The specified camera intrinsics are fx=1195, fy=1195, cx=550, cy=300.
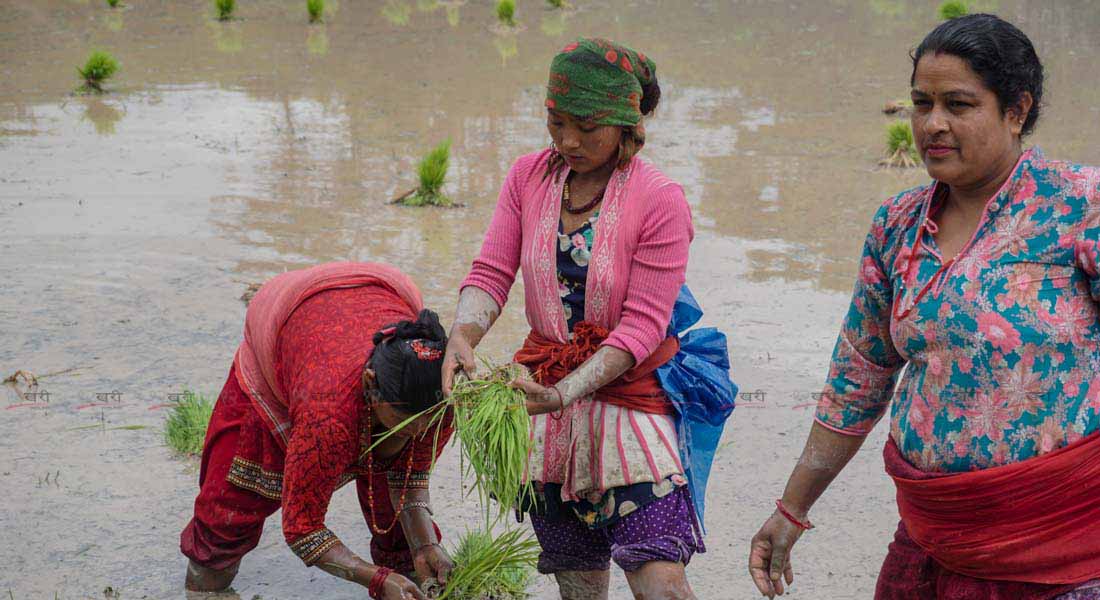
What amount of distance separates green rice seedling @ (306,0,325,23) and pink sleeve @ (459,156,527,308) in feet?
48.3

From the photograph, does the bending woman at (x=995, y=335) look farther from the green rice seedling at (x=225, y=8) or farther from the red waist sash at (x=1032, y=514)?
the green rice seedling at (x=225, y=8)

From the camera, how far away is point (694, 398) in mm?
3168

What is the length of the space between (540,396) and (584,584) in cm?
75

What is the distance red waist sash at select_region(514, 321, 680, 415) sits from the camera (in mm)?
3047

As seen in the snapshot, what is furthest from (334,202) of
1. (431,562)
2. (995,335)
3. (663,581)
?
(995,335)

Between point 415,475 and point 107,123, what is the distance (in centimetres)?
844

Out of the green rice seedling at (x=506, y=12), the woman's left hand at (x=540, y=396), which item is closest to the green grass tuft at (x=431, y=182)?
the woman's left hand at (x=540, y=396)

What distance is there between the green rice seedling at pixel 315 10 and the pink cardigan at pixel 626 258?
1486cm

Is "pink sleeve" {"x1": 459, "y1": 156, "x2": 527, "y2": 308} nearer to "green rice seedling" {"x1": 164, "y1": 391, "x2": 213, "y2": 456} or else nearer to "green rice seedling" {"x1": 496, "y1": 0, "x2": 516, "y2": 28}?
"green rice seedling" {"x1": 164, "y1": 391, "x2": 213, "y2": 456}

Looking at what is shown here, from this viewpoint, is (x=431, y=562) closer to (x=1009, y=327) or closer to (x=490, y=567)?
(x=490, y=567)

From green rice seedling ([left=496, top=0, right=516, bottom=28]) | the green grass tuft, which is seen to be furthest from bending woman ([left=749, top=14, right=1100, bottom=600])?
green rice seedling ([left=496, top=0, right=516, bottom=28])

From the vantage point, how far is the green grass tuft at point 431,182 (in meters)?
8.48

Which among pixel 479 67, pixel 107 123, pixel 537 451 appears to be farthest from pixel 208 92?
pixel 537 451

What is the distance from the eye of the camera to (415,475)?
3.71 metres
